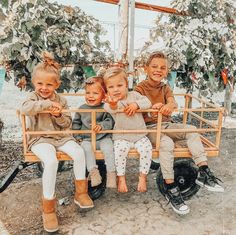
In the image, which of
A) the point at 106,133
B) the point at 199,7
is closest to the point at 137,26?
the point at 199,7

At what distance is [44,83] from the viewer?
10.8 ft

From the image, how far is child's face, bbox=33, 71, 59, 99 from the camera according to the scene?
327cm

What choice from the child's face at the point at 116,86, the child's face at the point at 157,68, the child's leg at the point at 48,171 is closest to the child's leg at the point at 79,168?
the child's leg at the point at 48,171

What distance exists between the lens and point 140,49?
6188 millimetres

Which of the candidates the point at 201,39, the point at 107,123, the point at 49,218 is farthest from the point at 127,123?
the point at 201,39

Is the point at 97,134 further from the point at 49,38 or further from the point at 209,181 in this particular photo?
the point at 49,38

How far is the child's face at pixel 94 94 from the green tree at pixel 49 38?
1211 millimetres

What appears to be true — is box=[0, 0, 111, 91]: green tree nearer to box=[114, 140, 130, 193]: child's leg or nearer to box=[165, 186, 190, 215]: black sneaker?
box=[114, 140, 130, 193]: child's leg

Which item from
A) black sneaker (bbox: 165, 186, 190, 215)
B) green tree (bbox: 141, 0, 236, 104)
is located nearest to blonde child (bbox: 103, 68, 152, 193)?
black sneaker (bbox: 165, 186, 190, 215)

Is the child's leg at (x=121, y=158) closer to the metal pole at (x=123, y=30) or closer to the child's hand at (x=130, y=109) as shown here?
the child's hand at (x=130, y=109)

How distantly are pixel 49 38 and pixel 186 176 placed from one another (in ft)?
8.19

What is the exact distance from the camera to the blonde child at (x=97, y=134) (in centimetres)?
330

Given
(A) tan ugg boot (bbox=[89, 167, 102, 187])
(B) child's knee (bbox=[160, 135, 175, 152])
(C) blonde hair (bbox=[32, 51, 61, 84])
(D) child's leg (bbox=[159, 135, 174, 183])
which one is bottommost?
(A) tan ugg boot (bbox=[89, 167, 102, 187])

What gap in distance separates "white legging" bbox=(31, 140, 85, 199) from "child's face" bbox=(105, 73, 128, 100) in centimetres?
63
